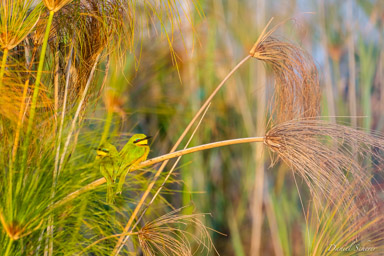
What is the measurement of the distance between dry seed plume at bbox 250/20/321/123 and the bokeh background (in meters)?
0.43

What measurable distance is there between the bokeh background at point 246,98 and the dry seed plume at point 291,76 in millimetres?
425

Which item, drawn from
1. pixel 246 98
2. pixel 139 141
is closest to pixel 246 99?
pixel 246 98

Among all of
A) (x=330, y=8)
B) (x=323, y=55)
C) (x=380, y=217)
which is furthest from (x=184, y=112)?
(x=380, y=217)

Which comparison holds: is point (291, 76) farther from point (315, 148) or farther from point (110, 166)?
point (110, 166)

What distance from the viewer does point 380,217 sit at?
1047mm

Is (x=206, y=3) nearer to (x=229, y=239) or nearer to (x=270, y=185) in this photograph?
(x=270, y=185)

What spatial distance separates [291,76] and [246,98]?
55 cm

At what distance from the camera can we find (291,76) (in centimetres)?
106

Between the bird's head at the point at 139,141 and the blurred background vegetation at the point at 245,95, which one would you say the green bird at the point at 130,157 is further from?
the blurred background vegetation at the point at 245,95

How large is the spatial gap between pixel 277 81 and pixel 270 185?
0.60 meters

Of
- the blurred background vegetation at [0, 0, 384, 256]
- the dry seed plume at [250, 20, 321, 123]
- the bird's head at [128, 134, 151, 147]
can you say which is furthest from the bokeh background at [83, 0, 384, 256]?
the bird's head at [128, 134, 151, 147]

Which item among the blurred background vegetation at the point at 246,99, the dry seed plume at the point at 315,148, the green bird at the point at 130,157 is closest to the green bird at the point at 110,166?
the green bird at the point at 130,157

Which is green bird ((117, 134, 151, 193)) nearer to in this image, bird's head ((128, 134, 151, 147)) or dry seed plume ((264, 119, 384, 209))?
bird's head ((128, 134, 151, 147))

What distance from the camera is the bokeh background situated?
1530 mm
